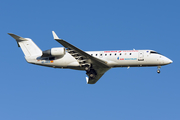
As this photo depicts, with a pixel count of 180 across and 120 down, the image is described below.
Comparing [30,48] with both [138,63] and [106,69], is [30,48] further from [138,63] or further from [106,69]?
[138,63]

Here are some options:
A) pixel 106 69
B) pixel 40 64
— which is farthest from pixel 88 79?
pixel 40 64

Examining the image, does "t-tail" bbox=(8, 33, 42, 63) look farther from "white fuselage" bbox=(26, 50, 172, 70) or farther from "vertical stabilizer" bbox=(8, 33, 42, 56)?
"white fuselage" bbox=(26, 50, 172, 70)

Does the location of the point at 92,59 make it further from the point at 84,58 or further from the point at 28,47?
the point at 28,47

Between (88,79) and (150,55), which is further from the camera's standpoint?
(88,79)

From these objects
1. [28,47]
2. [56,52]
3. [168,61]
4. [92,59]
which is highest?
[28,47]

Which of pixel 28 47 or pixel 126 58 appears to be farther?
pixel 28 47

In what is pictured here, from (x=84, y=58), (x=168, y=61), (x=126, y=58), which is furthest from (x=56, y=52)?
(x=168, y=61)

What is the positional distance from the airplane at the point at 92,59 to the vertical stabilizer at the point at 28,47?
0.04m

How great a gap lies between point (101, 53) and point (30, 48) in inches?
392

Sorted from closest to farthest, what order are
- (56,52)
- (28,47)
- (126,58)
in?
(126,58) < (56,52) < (28,47)

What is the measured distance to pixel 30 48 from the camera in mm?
40031

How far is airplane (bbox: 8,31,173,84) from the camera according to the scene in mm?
36531

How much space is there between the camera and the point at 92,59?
36750 millimetres

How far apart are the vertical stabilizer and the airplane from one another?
41 mm
